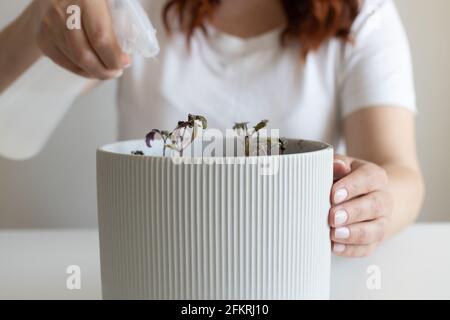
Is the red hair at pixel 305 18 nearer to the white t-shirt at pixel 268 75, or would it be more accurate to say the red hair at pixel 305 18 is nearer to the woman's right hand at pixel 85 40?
the white t-shirt at pixel 268 75

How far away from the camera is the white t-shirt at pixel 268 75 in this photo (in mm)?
792

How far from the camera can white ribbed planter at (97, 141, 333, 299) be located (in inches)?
9.8

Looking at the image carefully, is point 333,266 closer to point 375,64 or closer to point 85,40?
point 85,40

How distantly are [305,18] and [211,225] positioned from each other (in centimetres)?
59

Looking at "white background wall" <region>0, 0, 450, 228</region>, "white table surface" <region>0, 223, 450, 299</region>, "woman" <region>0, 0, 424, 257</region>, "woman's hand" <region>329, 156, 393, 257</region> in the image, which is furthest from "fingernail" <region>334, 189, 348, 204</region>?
"white background wall" <region>0, 0, 450, 228</region>

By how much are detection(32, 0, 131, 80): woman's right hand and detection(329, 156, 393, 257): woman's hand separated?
0.17 m

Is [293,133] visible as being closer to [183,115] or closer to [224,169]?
[183,115]

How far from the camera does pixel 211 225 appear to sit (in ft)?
0.82

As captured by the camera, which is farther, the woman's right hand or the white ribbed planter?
the woman's right hand

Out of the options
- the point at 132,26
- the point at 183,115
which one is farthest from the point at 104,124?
the point at 132,26

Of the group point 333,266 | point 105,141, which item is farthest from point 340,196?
point 105,141

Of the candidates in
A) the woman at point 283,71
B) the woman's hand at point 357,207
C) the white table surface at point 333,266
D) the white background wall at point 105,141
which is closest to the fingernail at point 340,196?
the woman's hand at point 357,207

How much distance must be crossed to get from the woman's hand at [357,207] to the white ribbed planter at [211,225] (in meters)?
0.04

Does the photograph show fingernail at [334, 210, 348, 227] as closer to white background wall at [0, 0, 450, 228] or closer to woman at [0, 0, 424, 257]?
woman at [0, 0, 424, 257]
